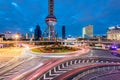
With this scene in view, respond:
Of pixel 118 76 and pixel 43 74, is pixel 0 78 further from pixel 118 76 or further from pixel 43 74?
pixel 118 76

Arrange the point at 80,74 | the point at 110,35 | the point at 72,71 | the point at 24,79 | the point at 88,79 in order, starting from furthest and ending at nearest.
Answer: the point at 110,35 → the point at 72,71 → the point at 80,74 → the point at 88,79 → the point at 24,79

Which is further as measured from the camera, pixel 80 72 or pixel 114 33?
pixel 114 33

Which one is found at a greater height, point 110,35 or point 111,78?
point 110,35

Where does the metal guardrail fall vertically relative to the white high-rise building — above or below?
below

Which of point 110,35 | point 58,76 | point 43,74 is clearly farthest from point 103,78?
point 110,35

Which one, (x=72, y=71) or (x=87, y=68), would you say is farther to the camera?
(x=87, y=68)

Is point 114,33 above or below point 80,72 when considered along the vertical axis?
above

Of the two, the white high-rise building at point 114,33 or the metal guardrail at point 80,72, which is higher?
the white high-rise building at point 114,33

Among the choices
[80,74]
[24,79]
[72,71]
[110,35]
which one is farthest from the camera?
[110,35]

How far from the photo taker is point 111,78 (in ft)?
95.6

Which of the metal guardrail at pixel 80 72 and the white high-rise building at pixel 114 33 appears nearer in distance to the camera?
the metal guardrail at pixel 80 72

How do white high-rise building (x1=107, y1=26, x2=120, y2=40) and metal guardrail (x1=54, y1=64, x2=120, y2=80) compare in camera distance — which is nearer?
metal guardrail (x1=54, y1=64, x2=120, y2=80)

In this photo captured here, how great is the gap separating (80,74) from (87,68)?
16.9 ft

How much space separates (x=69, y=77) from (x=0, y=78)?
11.7 m
